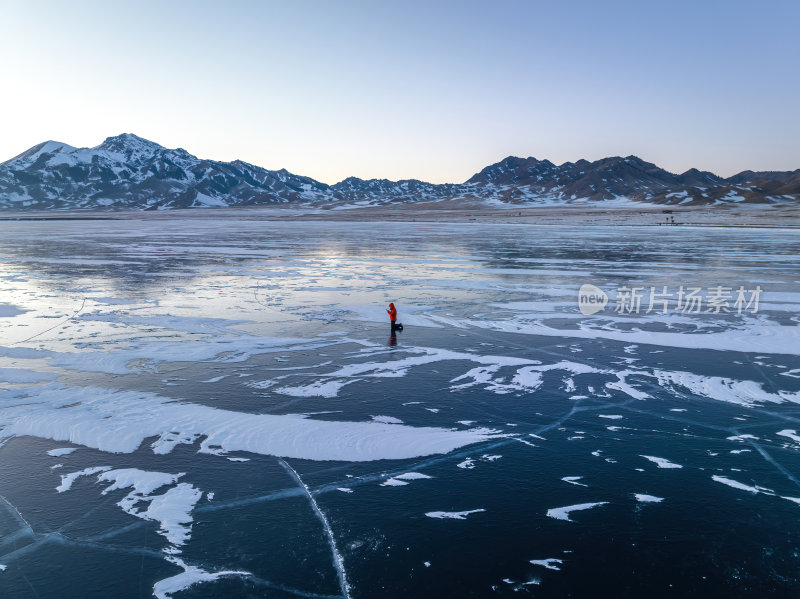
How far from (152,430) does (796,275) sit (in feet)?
80.5

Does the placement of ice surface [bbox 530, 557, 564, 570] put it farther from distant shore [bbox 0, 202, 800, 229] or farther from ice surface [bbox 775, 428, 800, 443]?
distant shore [bbox 0, 202, 800, 229]

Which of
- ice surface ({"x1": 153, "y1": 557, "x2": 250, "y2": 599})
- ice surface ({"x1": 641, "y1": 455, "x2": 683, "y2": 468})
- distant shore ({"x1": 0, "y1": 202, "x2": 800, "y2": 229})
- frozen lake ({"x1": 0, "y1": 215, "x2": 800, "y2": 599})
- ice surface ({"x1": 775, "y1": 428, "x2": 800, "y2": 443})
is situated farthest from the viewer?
distant shore ({"x1": 0, "y1": 202, "x2": 800, "y2": 229})

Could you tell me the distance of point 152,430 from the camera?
7.44 meters

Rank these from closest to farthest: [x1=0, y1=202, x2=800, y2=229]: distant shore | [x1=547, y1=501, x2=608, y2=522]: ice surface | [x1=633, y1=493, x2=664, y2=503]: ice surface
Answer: [x1=547, y1=501, x2=608, y2=522]: ice surface
[x1=633, y1=493, x2=664, y2=503]: ice surface
[x1=0, y1=202, x2=800, y2=229]: distant shore

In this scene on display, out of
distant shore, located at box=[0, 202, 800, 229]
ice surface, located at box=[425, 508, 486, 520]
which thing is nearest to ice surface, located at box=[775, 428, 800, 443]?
ice surface, located at box=[425, 508, 486, 520]

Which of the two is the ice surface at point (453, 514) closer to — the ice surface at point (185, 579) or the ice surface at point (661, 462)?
the ice surface at point (185, 579)

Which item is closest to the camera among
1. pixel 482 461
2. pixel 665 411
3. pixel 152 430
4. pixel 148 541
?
pixel 148 541

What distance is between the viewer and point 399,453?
22.5ft

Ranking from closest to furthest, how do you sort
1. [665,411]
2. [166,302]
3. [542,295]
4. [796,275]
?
[665,411] < [166,302] < [542,295] < [796,275]

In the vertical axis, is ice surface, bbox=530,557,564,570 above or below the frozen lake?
below

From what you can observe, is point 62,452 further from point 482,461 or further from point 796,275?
point 796,275

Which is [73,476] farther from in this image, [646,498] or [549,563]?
[646,498]

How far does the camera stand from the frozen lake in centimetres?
471

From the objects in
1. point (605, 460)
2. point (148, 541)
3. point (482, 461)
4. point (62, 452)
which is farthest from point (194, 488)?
point (605, 460)
